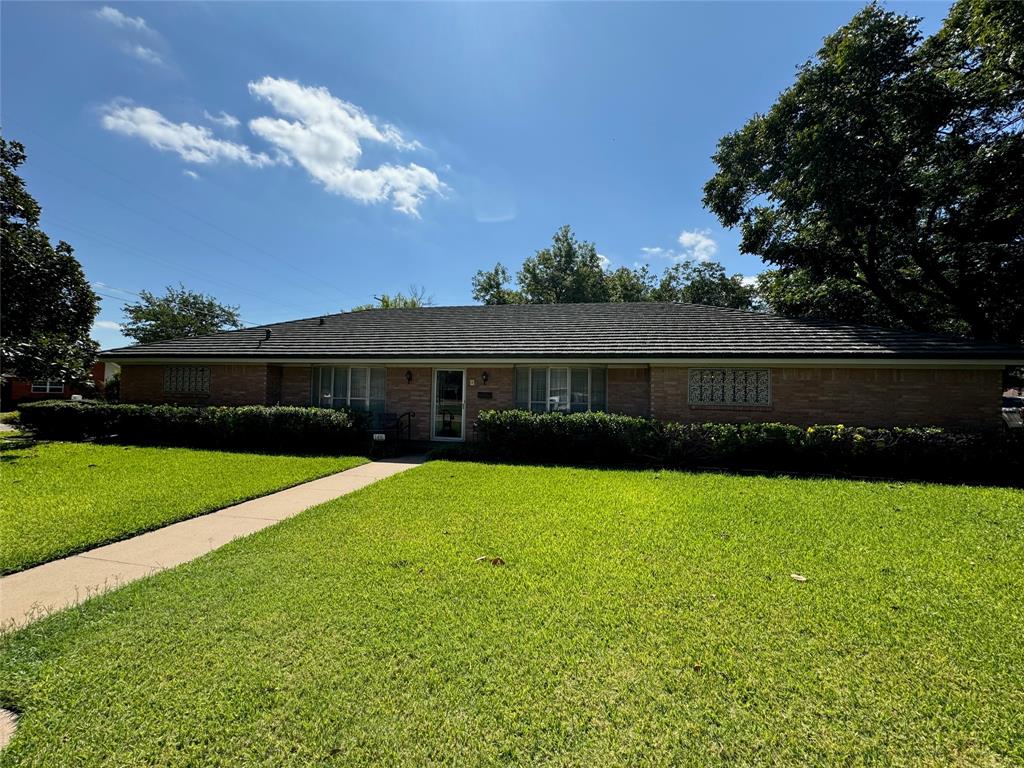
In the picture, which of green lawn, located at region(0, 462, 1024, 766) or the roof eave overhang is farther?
the roof eave overhang

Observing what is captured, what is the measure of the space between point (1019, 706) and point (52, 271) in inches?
987

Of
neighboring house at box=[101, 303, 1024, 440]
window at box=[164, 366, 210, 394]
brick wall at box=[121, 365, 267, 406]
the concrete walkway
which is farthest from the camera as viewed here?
window at box=[164, 366, 210, 394]

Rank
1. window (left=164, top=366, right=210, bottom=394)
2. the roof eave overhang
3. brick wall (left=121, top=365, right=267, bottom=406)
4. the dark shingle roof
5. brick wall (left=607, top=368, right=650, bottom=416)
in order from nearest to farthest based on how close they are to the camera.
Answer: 1. the roof eave overhang
2. the dark shingle roof
3. brick wall (left=607, top=368, right=650, bottom=416)
4. brick wall (left=121, top=365, right=267, bottom=406)
5. window (left=164, top=366, right=210, bottom=394)

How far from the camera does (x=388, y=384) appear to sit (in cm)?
Answer: 1457

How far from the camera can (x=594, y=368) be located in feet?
43.3

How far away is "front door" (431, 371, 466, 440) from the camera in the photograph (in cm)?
1416

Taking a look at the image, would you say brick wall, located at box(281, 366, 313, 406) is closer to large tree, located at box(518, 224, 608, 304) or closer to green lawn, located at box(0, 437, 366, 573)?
green lawn, located at box(0, 437, 366, 573)

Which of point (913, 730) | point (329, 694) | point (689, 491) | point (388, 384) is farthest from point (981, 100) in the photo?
point (329, 694)

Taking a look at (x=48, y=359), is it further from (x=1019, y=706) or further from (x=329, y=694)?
(x=1019, y=706)

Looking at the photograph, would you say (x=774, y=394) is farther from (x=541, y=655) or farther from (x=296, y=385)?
(x=296, y=385)

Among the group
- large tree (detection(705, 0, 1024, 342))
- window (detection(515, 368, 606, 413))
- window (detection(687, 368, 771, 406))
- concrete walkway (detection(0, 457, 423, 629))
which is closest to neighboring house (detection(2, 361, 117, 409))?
window (detection(515, 368, 606, 413))

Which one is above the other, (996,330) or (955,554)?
(996,330)

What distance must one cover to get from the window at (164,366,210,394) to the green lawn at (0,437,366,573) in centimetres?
355

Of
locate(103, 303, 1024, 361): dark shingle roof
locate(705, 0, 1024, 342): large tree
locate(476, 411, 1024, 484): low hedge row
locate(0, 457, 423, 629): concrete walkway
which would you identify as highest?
locate(705, 0, 1024, 342): large tree
